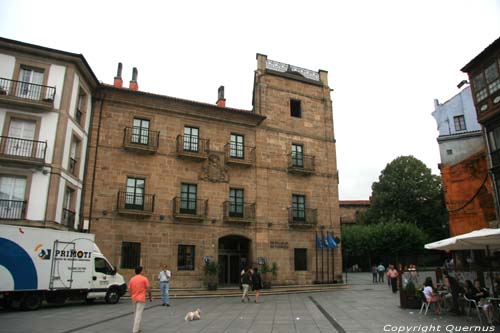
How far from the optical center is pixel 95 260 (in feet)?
50.8

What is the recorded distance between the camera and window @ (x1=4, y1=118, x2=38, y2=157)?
56.4ft

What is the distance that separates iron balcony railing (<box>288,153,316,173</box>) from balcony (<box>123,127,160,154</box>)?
891 cm

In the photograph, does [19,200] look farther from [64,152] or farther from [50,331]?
[50,331]

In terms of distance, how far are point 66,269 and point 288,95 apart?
18219mm

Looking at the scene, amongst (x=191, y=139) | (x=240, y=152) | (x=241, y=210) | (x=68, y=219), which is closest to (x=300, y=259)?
(x=241, y=210)

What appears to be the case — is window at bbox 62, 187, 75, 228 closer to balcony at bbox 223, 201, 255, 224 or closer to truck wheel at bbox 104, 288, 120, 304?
truck wheel at bbox 104, 288, 120, 304

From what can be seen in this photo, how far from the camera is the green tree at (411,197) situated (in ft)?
141

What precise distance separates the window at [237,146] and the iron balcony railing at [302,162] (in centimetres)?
331

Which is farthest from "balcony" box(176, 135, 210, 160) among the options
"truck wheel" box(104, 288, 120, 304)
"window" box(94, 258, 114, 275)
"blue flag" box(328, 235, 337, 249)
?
"blue flag" box(328, 235, 337, 249)

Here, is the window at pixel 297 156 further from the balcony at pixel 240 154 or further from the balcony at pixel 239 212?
the balcony at pixel 239 212

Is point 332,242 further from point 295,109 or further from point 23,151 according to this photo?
point 23,151

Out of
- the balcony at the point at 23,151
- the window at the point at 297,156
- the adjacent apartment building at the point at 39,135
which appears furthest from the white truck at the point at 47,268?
the window at the point at 297,156

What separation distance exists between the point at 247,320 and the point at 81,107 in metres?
15.4

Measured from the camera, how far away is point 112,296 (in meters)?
15.8
